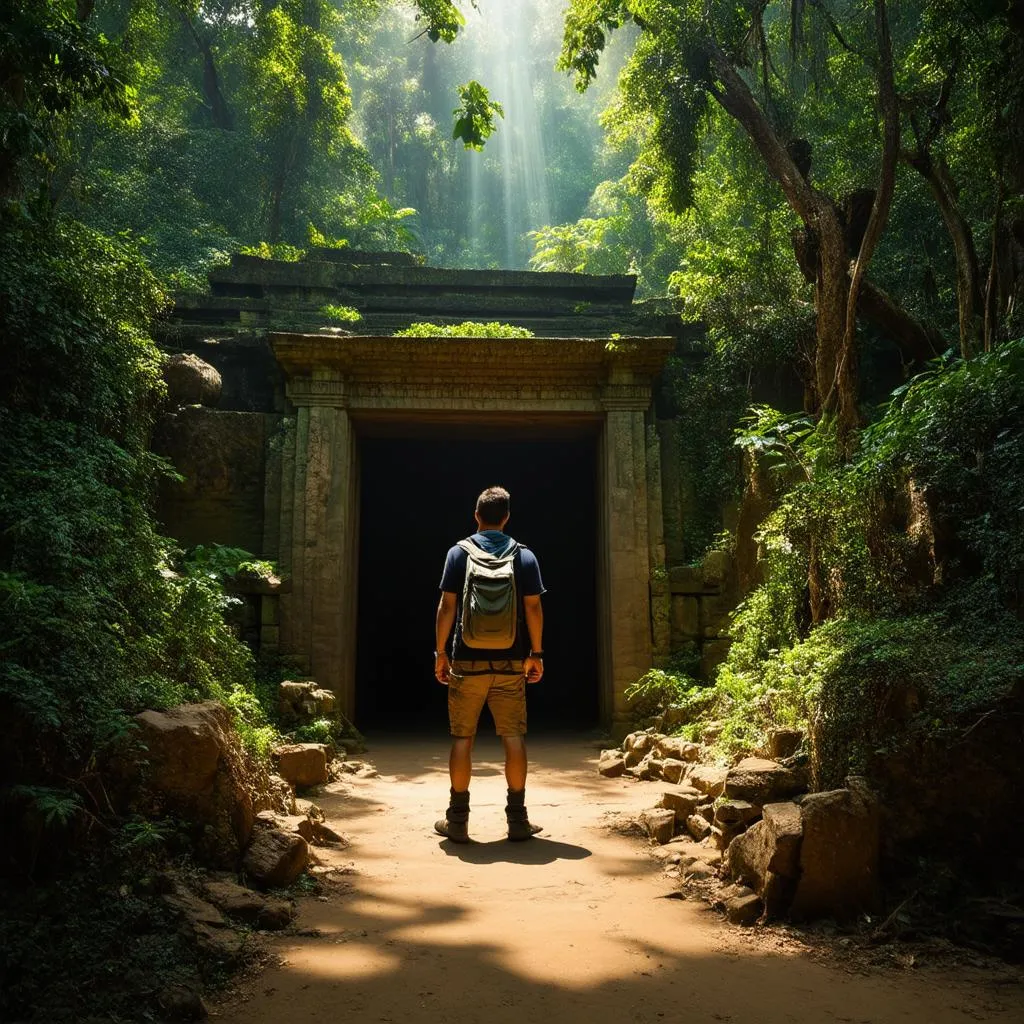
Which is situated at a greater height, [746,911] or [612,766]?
[746,911]

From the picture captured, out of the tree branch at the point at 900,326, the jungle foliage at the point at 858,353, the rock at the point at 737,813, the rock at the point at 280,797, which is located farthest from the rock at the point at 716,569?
the rock at the point at 280,797

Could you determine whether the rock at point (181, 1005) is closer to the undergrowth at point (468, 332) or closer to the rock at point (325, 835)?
the rock at point (325, 835)

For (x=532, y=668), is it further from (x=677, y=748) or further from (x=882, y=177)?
(x=882, y=177)

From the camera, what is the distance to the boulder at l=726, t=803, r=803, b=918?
3.15 m

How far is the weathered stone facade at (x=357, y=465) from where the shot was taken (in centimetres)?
816

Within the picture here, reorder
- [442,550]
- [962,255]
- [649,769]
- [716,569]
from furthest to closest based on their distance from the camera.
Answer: [442,550] → [716,569] → [962,255] → [649,769]

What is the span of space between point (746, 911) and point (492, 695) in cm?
176

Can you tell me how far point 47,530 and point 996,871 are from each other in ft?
16.2

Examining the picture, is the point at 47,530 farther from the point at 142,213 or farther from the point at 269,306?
the point at 142,213

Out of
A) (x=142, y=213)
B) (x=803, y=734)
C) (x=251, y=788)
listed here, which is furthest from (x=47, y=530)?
(x=142, y=213)

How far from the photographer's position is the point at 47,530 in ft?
15.5

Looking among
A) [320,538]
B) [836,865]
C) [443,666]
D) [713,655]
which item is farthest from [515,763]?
[320,538]

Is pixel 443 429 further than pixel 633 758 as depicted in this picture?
Yes

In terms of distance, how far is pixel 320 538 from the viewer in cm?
825
